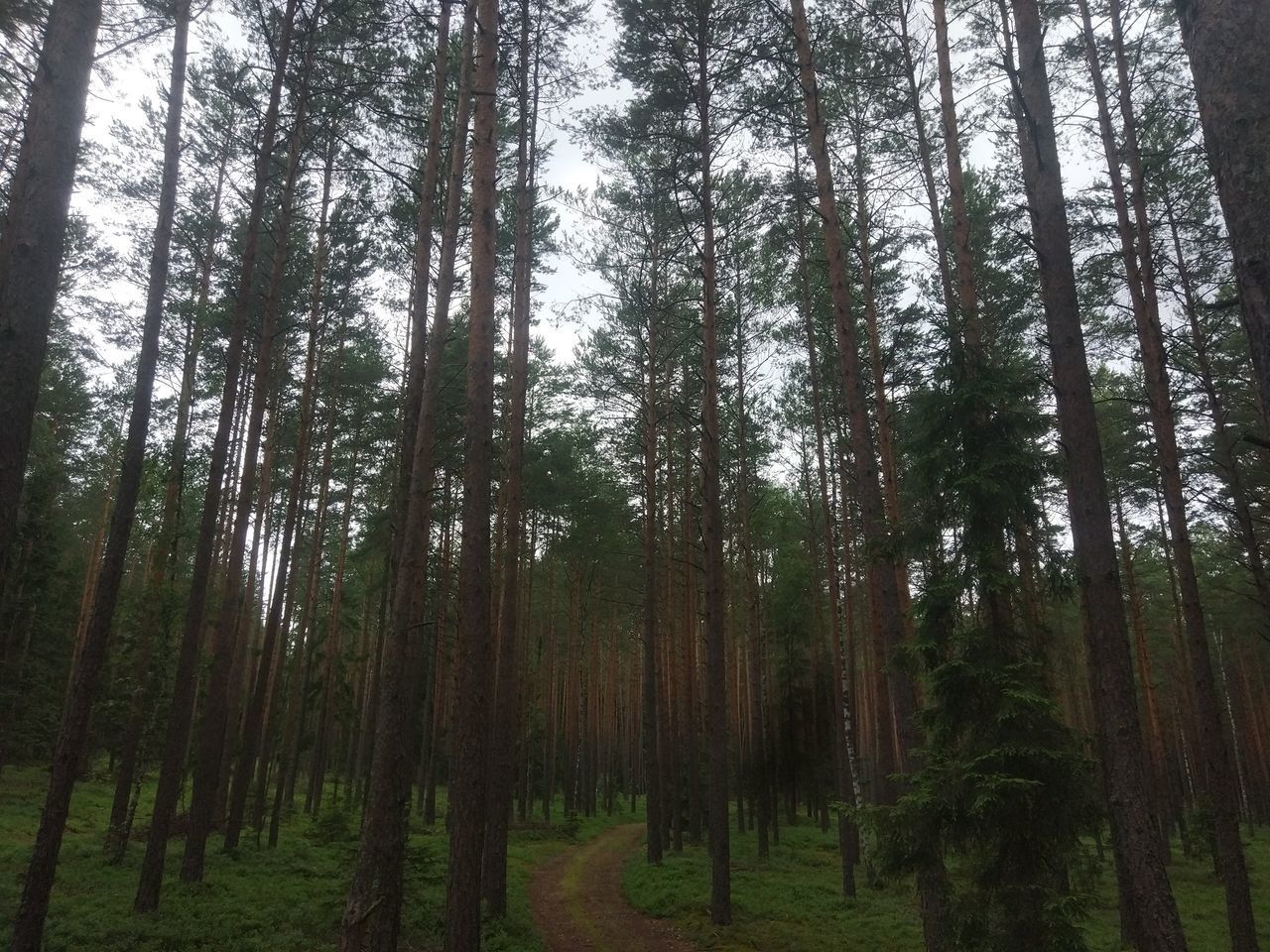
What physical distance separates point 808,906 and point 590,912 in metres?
3.81

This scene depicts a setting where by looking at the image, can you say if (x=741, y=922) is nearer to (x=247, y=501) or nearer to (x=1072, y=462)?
(x=1072, y=462)

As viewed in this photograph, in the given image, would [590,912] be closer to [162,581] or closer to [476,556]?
[476,556]

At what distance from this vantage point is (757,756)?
21.0 m

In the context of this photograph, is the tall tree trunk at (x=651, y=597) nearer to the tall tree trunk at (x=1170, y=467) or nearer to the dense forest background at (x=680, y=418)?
the dense forest background at (x=680, y=418)

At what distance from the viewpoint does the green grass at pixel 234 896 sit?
29.6ft

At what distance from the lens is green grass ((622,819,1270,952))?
10.6 meters

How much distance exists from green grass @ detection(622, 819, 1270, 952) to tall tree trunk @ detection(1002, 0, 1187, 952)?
0.60m

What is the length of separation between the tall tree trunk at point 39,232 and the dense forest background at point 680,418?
3 cm

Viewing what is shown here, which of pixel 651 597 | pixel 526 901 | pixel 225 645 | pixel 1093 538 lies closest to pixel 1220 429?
pixel 1093 538

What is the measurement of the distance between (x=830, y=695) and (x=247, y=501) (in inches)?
801

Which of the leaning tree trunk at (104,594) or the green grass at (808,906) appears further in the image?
the green grass at (808,906)

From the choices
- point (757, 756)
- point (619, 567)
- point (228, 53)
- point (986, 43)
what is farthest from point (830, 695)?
point (228, 53)

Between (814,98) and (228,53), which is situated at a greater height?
(228,53)

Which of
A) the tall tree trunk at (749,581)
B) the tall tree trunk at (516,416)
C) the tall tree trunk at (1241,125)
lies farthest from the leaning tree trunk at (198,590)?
the tall tree trunk at (1241,125)
